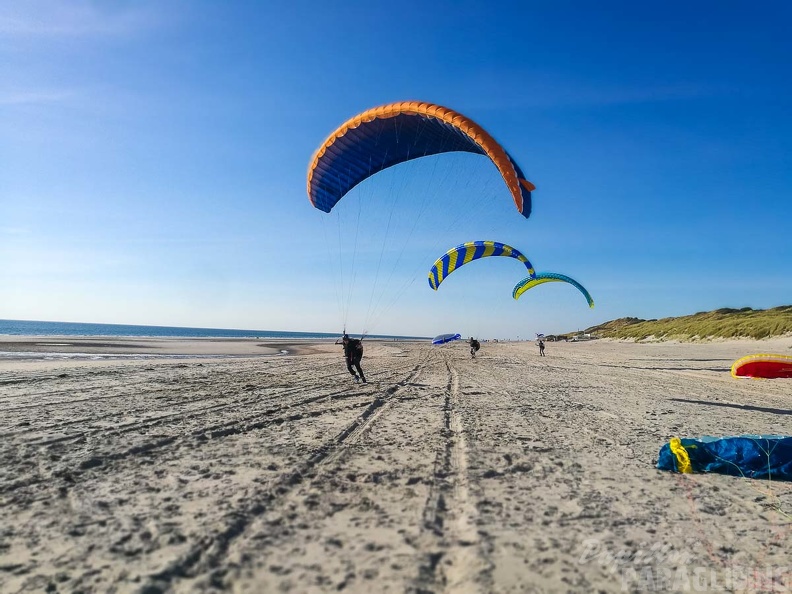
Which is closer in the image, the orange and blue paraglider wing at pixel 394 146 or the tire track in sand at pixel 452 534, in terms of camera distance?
the tire track in sand at pixel 452 534

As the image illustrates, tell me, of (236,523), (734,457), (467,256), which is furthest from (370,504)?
(467,256)

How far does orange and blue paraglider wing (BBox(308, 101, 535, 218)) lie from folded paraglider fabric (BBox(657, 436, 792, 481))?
646 cm

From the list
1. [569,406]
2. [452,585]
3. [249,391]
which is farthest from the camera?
[249,391]

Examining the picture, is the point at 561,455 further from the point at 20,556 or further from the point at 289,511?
the point at 20,556

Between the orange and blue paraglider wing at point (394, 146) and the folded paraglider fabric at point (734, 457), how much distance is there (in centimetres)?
646

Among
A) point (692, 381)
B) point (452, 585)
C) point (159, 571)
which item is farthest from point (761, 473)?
point (692, 381)

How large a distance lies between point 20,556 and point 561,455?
5133 millimetres

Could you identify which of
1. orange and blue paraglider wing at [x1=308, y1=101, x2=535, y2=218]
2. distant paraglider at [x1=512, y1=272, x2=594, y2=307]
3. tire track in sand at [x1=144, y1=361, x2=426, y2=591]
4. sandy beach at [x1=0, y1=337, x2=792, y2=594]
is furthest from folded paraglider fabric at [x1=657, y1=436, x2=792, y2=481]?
distant paraglider at [x1=512, y1=272, x2=594, y2=307]

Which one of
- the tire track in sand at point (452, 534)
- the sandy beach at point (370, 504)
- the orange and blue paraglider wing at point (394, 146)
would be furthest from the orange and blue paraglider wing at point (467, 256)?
the tire track in sand at point (452, 534)

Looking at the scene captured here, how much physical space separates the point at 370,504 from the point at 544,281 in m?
31.5

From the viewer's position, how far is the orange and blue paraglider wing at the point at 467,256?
2006cm

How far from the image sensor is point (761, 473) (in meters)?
4.53

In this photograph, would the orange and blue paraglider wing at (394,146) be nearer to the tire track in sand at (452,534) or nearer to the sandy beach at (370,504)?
the sandy beach at (370,504)

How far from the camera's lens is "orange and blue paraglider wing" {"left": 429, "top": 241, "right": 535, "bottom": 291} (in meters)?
20.1
